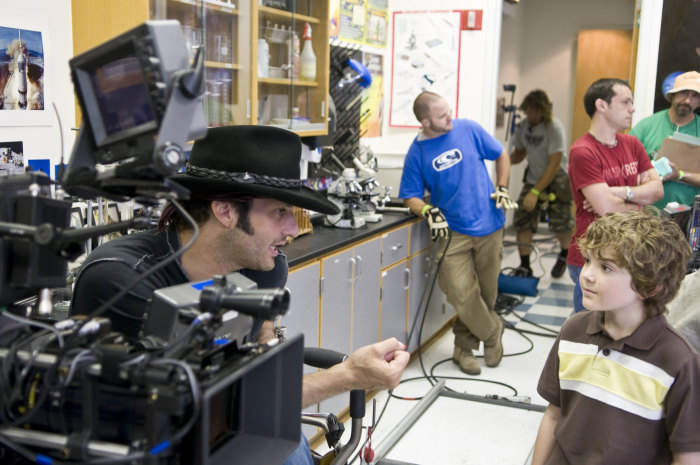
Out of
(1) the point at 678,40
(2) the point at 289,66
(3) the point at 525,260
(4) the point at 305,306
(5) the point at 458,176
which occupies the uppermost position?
(1) the point at 678,40

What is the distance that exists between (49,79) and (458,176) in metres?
2.27

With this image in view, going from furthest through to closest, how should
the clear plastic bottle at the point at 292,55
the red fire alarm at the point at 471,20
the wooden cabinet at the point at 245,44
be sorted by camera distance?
the red fire alarm at the point at 471,20 < the clear plastic bottle at the point at 292,55 < the wooden cabinet at the point at 245,44

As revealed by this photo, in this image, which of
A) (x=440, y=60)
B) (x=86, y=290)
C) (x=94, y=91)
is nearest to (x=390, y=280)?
(x=440, y=60)

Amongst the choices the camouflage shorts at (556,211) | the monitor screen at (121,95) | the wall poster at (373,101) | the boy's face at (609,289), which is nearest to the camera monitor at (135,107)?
the monitor screen at (121,95)

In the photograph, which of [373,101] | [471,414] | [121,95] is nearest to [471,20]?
[373,101]

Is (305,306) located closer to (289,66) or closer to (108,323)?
(289,66)

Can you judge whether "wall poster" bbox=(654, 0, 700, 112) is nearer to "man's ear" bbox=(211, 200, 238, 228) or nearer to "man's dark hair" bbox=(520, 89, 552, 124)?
"man's dark hair" bbox=(520, 89, 552, 124)

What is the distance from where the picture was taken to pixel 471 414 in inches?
141

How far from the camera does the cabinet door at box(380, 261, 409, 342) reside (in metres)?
3.88

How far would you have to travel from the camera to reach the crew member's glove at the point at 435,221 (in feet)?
13.3

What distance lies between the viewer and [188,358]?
1.01 metres

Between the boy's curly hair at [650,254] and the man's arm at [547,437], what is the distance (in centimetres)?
36

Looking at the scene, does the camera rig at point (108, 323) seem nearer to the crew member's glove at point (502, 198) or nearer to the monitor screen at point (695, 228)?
the monitor screen at point (695, 228)

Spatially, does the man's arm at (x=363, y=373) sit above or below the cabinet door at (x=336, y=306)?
above
